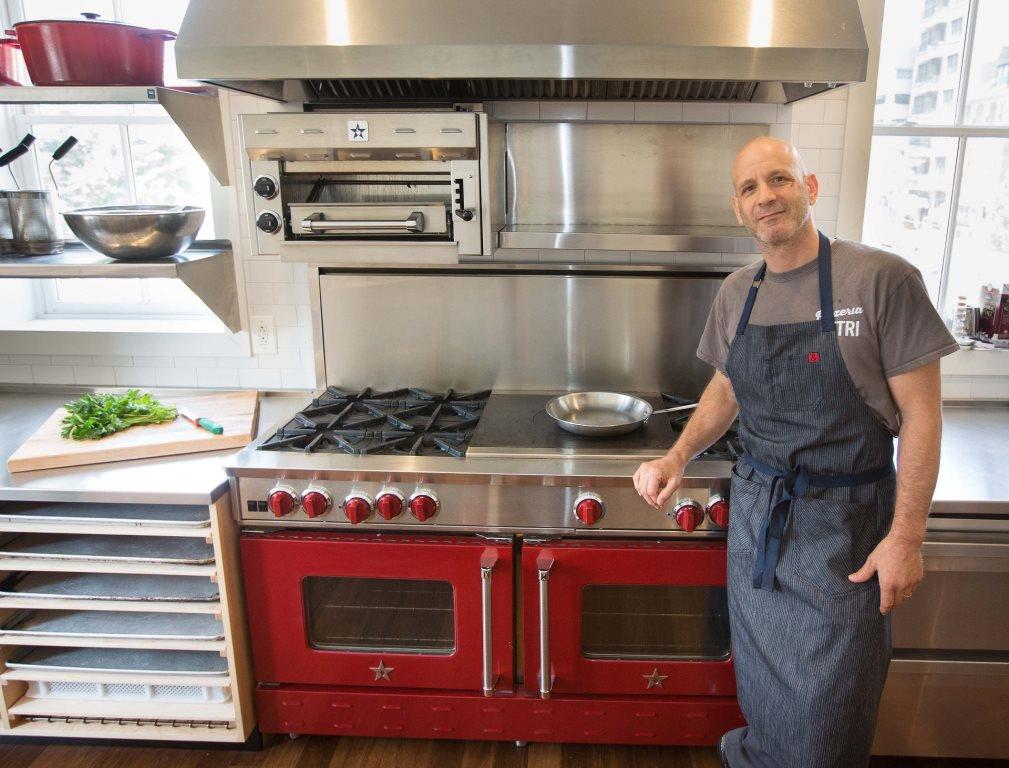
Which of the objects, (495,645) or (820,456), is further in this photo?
(495,645)

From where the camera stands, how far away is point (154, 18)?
2.55 m

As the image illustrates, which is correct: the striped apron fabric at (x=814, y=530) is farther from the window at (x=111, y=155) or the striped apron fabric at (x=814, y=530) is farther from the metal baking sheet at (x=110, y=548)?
the window at (x=111, y=155)

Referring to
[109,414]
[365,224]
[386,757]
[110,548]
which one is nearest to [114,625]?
[110,548]

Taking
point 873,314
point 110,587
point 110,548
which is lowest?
point 110,587

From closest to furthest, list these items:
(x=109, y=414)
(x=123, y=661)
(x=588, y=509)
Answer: (x=588, y=509)
(x=123, y=661)
(x=109, y=414)

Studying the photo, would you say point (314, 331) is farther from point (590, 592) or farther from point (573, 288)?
point (590, 592)

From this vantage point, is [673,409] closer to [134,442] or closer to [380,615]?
[380,615]

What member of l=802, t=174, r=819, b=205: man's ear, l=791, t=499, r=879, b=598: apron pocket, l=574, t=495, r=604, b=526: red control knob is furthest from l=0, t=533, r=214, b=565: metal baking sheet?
l=802, t=174, r=819, b=205: man's ear

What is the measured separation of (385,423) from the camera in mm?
2258

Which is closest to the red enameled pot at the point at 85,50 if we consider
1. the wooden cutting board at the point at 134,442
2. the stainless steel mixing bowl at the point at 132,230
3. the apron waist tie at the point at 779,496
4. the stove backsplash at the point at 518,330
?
the stainless steel mixing bowl at the point at 132,230

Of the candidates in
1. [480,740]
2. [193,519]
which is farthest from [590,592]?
[193,519]

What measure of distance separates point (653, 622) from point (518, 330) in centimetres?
102

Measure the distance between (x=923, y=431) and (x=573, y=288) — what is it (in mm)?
1233

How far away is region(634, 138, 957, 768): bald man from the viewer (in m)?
1.49
